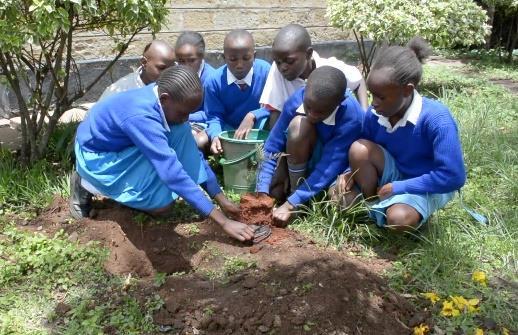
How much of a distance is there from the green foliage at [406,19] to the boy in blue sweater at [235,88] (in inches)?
98.1

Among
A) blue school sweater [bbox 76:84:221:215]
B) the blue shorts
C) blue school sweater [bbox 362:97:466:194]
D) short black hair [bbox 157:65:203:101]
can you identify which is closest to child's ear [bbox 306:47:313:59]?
blue school sweater [bbox 362:97:466:194]

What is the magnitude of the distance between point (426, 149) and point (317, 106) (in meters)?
0.67

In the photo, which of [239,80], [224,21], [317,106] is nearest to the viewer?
[317,106]

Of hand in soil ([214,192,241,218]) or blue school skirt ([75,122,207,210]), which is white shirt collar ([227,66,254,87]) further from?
hand in soil ([214,192,241,218])

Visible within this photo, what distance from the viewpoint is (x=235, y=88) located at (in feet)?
13.8

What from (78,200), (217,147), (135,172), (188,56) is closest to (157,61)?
(188,56)

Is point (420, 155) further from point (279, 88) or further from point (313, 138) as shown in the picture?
point (279, 88)

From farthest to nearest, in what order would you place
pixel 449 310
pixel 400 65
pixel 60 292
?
pixel 400 65, pixel 60 292, pixel 449 310

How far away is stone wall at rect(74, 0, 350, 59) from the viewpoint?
6.01 m

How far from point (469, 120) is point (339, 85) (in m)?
2.23

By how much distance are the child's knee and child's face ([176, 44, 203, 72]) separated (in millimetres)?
2107

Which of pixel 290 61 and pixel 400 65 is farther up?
pixel 400 65

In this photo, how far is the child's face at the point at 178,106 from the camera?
2.83 metres

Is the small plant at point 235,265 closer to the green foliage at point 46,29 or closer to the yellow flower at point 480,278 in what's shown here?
the yellow flower at point 480,278
